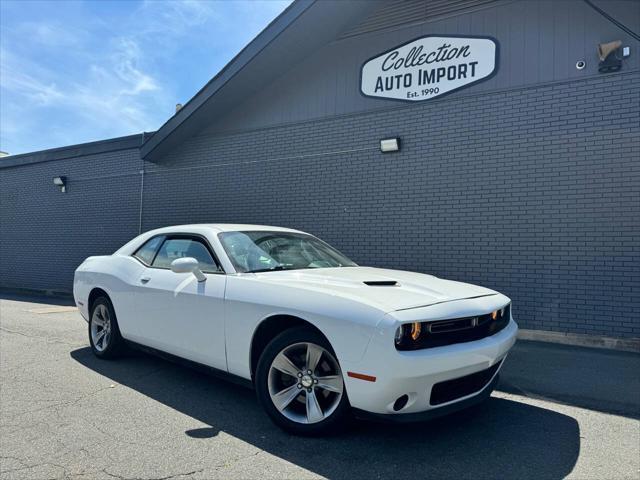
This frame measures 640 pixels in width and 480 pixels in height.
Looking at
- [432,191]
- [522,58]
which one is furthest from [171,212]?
[522,58]

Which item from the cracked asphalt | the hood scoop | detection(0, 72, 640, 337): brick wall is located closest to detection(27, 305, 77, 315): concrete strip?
detection(0, 72, 640, 337): brick wall

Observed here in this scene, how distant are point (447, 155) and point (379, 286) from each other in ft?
15.2

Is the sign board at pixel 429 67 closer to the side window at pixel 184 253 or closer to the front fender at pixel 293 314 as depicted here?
the side window at pixel 184 253

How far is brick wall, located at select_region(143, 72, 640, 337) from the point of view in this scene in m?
6.09

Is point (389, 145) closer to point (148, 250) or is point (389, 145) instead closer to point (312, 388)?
point (148, 250)

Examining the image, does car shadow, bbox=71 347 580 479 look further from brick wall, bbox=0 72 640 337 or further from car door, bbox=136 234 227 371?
brick wall, bbox=0 72 640 337

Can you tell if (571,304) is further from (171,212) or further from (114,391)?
(171,212)

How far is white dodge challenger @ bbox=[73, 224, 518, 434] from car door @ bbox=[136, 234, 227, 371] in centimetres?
1

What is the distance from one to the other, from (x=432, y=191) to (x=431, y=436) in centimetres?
485

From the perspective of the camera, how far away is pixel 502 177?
268 inches

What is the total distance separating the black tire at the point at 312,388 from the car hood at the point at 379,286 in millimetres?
309

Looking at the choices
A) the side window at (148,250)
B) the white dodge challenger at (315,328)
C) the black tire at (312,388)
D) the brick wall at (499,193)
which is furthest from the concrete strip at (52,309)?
the black tire at (312,388)

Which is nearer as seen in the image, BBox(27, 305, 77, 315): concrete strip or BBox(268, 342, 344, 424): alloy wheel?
BBox(268, 342, 344, 424): alloy wheel

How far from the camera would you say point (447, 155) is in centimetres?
725
